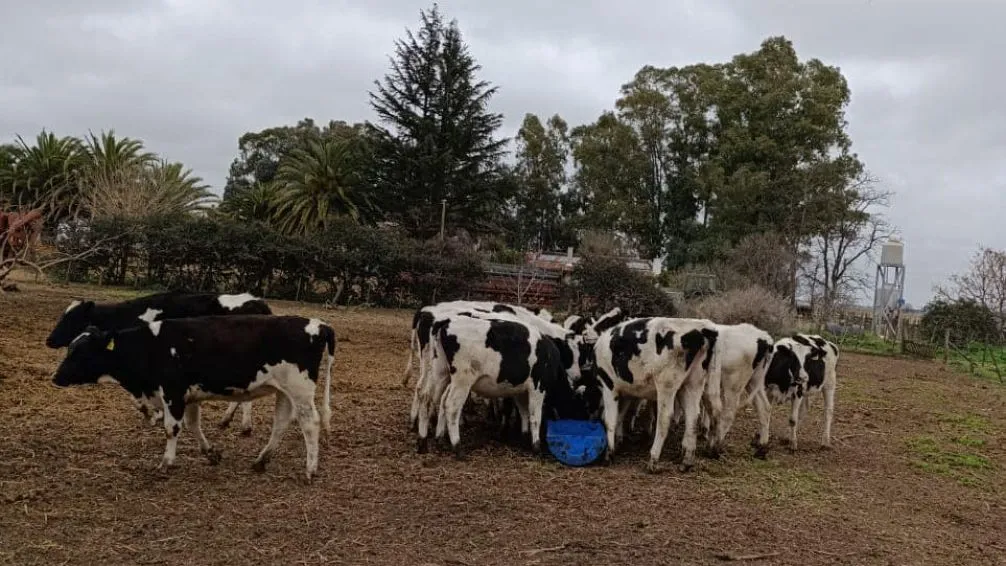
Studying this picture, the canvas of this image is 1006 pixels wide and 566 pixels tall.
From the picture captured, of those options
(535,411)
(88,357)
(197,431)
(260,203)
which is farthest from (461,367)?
(260,203)

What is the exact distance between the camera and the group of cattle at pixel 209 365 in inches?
270

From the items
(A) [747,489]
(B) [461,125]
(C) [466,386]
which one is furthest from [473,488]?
(B) [461,125]

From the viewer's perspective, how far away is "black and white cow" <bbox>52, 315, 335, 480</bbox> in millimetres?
6852

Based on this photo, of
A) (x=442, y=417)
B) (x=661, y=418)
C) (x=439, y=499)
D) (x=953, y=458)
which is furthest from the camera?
(x=953, y=458)

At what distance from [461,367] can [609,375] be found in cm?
175

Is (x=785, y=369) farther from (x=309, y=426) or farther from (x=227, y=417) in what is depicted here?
(x=227, y=417)

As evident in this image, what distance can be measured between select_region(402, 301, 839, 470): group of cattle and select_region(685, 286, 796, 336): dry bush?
14847mm

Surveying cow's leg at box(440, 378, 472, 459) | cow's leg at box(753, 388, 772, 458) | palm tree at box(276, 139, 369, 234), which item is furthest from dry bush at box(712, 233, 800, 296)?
cow's leg at box(440, 378, 472, 459)

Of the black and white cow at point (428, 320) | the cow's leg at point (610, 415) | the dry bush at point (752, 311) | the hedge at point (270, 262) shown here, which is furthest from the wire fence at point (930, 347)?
the cow's leg at point (610, 415)

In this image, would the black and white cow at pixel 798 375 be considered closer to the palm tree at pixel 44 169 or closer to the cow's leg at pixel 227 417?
the cow's leg at pixel 227 417

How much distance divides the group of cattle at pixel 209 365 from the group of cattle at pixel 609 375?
1.68 metres

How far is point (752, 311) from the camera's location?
79.6 ft

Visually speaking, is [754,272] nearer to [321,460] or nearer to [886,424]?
[886,424]

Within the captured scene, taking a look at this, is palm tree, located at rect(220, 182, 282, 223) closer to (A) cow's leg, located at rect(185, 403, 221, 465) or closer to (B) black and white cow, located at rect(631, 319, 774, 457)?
(A) cow's leg, located at rect(185, 403, 221, 465)
